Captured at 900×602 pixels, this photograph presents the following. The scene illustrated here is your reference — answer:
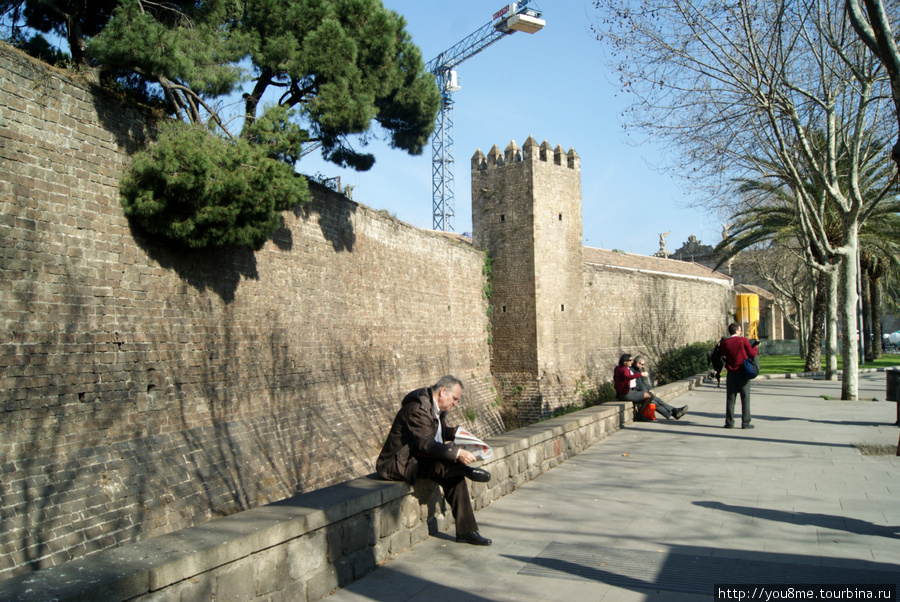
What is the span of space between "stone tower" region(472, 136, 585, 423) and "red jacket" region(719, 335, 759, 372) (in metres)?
10.4

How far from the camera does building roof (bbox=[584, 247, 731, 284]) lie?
31.6 m

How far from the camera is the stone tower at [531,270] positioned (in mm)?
19766

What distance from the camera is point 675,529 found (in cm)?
483

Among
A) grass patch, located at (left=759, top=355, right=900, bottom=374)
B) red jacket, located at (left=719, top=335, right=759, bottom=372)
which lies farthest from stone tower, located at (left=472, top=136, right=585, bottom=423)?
red jacket, located at (left=719, top=335, right=759, bottom=372)

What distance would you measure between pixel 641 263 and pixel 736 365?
27.3 meters

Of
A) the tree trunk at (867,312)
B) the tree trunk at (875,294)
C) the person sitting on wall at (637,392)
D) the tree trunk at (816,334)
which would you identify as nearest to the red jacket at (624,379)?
the person sitting on wall at (637,392)

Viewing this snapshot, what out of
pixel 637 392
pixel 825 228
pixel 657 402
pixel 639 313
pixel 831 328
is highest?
pixel 825 228

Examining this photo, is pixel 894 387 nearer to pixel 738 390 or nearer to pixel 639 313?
pixel 738 390

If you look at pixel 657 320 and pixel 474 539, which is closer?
pixel 474 539

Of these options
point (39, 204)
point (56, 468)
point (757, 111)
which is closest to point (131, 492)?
point (56, 468)

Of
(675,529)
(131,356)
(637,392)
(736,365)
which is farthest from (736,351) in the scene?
(131,356)

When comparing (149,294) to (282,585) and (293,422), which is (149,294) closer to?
(293,422)

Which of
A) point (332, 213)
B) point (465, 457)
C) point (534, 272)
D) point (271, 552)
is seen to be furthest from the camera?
point (534, 272)

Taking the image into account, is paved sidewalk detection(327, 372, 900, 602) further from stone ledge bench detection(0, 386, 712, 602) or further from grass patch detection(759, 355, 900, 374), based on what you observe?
grass patch detection(759, 355, 900, 374)
